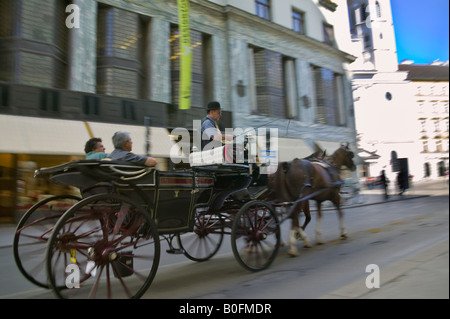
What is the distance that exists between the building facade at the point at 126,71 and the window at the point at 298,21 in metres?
0.20

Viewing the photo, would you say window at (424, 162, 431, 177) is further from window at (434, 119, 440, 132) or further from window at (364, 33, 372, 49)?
window at (364, 33, 372, 49)

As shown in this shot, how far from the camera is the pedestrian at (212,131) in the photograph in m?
2.98

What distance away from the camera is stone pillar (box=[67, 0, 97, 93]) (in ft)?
21.6

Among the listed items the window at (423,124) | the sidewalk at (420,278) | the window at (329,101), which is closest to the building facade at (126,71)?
the window at (329,101)

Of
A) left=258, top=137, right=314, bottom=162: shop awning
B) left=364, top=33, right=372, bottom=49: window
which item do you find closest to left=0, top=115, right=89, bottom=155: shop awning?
left=258, top=137, right=314, bottom=162: shop awning

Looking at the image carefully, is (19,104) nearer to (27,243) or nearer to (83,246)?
(27,243)

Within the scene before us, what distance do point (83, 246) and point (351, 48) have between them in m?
2.47

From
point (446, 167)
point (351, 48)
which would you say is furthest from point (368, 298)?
point (351, 48)

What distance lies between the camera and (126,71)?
6.89 meters

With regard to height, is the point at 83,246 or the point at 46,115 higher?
the point at 46,115

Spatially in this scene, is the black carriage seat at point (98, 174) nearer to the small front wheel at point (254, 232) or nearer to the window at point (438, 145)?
the small front wheel at point (254, 232)

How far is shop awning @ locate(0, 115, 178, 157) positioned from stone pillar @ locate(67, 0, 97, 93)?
103 centimetres

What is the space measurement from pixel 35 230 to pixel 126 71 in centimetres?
504

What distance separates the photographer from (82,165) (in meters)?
2.27
